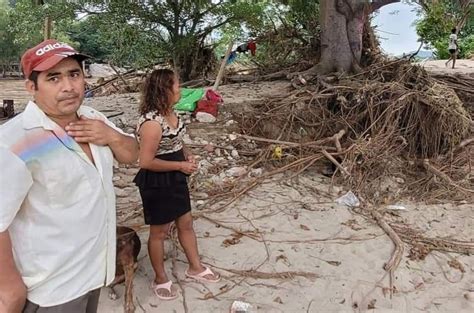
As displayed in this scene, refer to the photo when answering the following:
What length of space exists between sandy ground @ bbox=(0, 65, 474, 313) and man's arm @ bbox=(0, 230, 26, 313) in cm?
139

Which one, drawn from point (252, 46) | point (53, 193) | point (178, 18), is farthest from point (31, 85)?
point (178, 18)

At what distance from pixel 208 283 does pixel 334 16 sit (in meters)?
5.46

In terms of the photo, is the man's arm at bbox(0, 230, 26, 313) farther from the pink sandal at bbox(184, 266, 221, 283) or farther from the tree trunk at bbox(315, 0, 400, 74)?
the tree trunk at bbox(315, 0, 400, 74)

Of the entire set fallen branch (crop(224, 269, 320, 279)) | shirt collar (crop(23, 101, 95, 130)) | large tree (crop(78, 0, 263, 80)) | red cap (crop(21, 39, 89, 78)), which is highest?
large tree (crop(78, 0, 263, 80))

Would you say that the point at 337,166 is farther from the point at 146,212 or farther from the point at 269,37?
the point at 269,37

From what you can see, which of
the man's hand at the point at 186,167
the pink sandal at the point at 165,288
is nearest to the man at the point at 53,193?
the man's hand at the point at 186,167

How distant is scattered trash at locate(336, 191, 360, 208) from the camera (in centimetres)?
430

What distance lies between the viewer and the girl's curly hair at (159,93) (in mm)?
2420

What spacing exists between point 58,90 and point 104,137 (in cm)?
20

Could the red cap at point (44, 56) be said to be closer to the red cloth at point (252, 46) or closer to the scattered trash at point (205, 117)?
the scattered trash at point (205, 117)

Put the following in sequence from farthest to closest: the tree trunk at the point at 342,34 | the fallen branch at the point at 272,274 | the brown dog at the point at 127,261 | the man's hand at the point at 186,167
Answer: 1. the tree trunk at the point at 342,34
2. the fallen branch at the point at 272,274
3. the brown dog at the point at 127,261
4. the man's hand at the point at 186,167

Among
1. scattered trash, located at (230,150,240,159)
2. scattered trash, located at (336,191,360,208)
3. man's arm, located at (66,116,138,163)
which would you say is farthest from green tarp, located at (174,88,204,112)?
man's arm, located at (66,116,138,163)

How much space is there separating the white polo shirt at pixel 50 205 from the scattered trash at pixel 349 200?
10.4 feet

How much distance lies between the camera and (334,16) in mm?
7199
